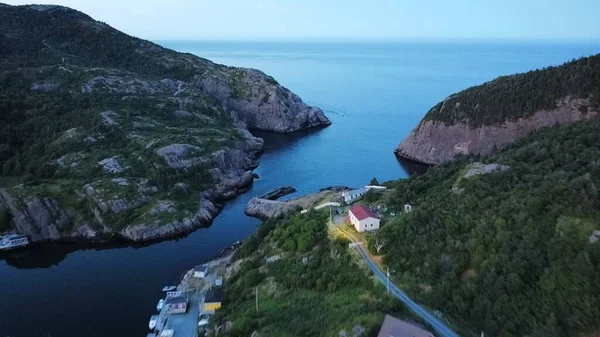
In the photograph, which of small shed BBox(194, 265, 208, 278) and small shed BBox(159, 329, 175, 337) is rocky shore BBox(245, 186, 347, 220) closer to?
small shed BBox(194, 265, 208, 278)

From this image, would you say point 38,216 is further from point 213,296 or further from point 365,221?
point 365,221

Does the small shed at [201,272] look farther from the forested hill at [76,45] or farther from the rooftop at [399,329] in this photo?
the forested hill at [76,45]

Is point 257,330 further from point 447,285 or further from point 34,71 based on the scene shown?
point 34,71

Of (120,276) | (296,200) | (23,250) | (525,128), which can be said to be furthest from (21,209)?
(525,128)

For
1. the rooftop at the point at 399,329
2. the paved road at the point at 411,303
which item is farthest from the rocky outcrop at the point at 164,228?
the rooftop at the point at 399,329

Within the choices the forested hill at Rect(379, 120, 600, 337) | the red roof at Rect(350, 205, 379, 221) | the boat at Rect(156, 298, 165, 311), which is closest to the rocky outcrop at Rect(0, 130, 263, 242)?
the boat at Rect(156, 298, 165, 311)

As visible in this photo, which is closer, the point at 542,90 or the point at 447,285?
the point at 447,285

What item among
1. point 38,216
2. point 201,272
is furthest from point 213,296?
point 38,216
